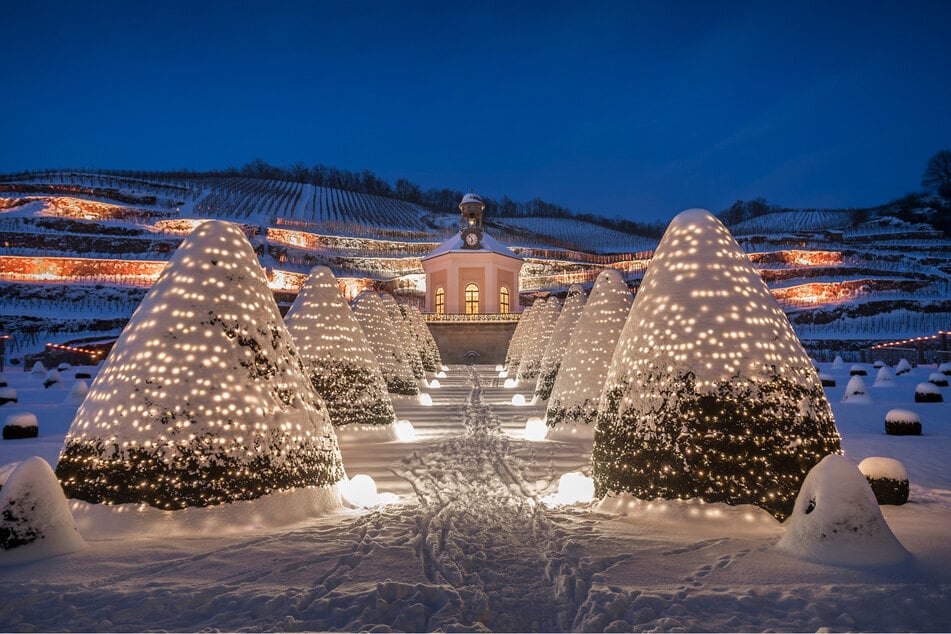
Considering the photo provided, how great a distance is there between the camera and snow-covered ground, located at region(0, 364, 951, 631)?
9.86ft

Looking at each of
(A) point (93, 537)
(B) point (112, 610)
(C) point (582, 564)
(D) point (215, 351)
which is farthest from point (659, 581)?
(A) point (93, 537)

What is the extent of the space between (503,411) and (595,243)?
66.6m

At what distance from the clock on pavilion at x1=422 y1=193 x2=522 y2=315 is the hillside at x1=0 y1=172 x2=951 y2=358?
10361 mm

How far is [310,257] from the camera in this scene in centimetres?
4988

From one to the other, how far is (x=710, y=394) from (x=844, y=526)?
1.39m

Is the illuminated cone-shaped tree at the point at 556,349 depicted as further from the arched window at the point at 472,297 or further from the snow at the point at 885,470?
the arched window at the point at 472,297

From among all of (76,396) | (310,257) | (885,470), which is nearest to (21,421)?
(76,396)

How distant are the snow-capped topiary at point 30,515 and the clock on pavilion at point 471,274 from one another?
3532cm

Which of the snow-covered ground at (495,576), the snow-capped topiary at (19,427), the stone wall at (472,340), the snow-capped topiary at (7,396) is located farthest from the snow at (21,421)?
the stone wall at (472,340)

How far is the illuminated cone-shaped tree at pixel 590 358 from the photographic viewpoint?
920 cm

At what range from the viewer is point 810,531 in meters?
3.79

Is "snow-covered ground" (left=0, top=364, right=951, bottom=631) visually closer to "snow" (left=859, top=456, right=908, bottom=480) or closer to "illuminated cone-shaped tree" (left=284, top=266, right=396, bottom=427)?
"snow" (left=859, top=456, right=908, bottom=480)

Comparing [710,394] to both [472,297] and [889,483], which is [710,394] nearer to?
[889,483]

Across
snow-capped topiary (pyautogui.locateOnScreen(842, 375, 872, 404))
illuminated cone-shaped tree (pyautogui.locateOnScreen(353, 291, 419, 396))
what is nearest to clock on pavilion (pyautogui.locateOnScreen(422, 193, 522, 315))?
illuminated cone-shaped tree (pyautogui.locateOnScreen(353, 291, 419, 396))
